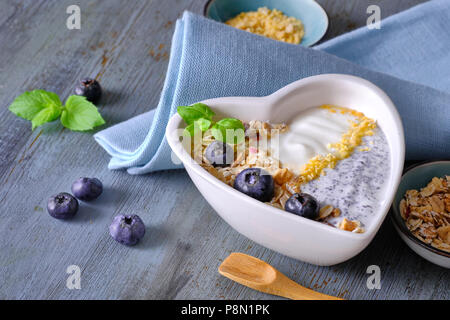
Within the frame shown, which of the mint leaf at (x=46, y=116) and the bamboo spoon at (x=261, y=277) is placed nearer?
the bamboo spoon at (x=261, y=277)

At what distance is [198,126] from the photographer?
1210 mm

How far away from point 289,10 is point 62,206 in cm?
104

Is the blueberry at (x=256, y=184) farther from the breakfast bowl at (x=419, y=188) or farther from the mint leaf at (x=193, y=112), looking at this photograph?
the breakfast bowl at (x=419, y=188)

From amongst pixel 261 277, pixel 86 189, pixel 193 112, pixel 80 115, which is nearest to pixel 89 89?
pixel 80 115

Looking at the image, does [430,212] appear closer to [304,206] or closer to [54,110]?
[304,206]

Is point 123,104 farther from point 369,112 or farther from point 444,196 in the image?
point 444,196

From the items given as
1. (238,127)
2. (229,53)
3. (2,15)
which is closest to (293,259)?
(238,127)

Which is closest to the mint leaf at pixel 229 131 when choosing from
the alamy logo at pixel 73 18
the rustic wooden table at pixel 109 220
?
the rustic wooden table at pixel 109 220

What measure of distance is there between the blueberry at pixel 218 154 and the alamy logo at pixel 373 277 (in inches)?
15.0

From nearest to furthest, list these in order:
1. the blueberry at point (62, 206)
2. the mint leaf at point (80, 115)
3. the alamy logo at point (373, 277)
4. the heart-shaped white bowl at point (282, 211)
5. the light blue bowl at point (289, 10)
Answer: the heart-shaped white bowl at point (282, 211) < the alamy logo at point (373, 277) < the blueberry at point (62, 206) < the mint leaf at point (80, 115) < the light blue bowl at point (289, 10)

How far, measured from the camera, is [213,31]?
1423 mm

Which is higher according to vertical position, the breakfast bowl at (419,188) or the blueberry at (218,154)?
the blueberry at (218,154)

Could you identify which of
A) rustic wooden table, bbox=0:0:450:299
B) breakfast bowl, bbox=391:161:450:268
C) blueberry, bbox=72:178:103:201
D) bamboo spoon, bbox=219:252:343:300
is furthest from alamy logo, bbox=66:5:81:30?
breakfast bowl, bbox=391:161:450:268

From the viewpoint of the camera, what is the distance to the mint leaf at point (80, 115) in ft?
4.96
